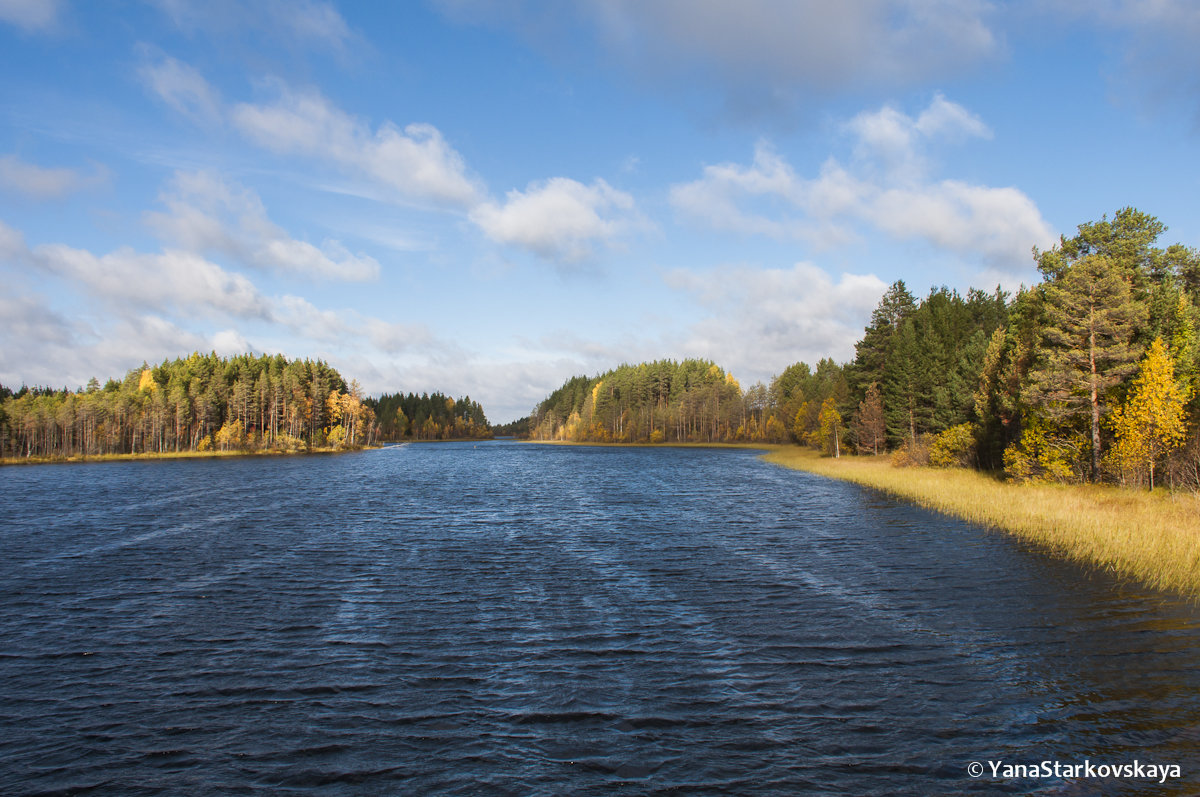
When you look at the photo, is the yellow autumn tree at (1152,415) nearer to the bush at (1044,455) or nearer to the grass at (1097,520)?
the grass at (1097,520)

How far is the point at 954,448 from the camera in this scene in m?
67.7

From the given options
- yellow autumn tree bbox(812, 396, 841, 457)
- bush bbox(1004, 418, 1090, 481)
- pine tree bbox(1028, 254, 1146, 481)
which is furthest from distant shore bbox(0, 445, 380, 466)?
pine tree bbox(1028, 254, 1146, 481)

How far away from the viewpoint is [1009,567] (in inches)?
1089

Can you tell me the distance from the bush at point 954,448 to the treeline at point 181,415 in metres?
138

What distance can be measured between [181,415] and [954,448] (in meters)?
161

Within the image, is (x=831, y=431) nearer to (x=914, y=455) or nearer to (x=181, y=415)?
(x=914, y=455)

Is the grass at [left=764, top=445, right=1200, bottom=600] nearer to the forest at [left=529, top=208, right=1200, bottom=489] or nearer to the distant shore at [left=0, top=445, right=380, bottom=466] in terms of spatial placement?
the forest at [left=529, top=208, right=1200, bottom=489]

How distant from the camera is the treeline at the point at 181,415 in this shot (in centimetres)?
14850

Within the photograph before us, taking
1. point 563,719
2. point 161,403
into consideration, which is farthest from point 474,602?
point 161,403

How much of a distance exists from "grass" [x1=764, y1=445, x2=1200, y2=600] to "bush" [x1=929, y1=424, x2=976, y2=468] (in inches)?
391

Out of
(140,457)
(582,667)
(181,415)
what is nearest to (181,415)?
(181,415)

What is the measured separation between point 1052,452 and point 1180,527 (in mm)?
18502

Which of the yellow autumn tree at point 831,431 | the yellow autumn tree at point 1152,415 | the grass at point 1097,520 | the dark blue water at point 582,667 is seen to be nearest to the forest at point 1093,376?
the yellow autumn tree at point 1152,415

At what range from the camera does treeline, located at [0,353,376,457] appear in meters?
148
